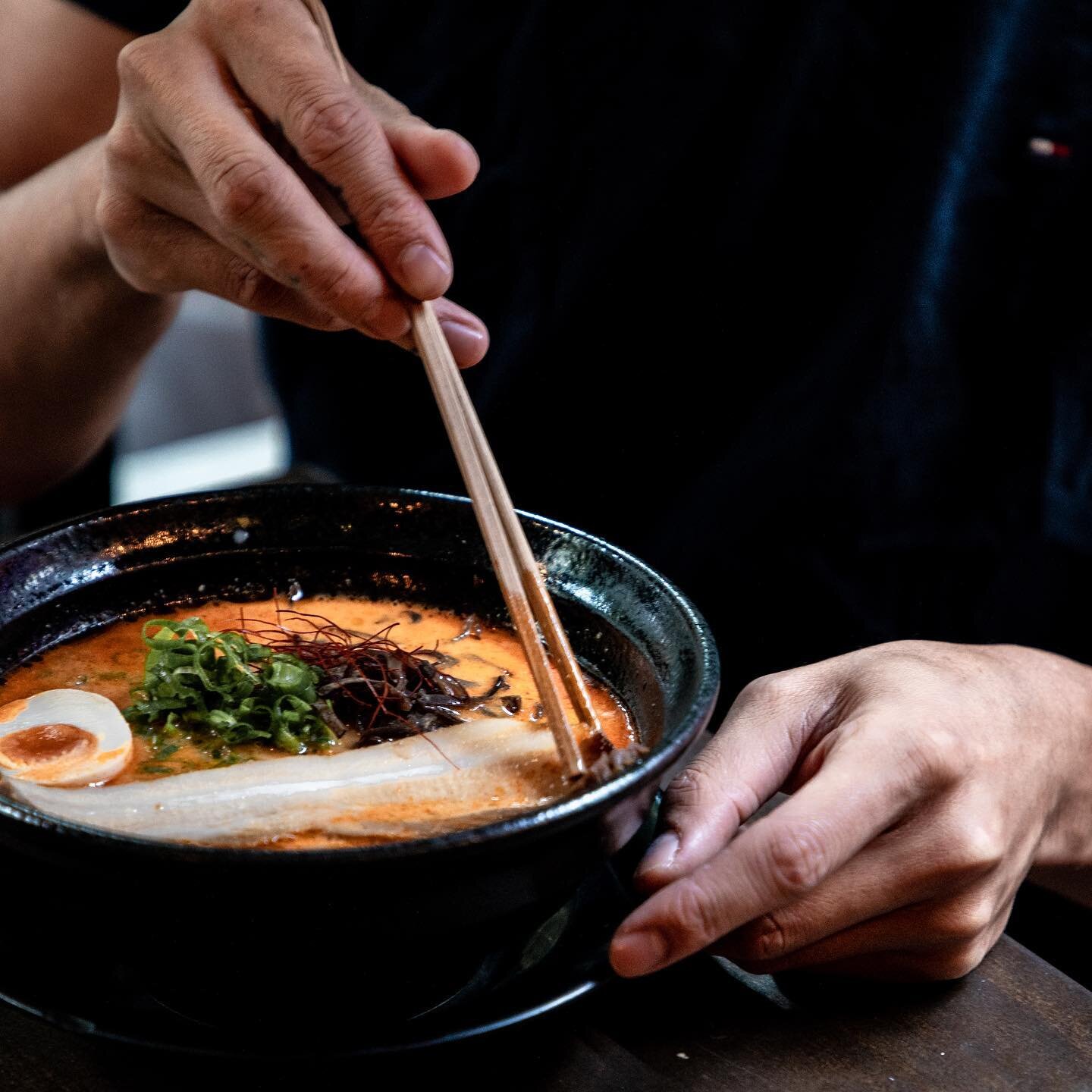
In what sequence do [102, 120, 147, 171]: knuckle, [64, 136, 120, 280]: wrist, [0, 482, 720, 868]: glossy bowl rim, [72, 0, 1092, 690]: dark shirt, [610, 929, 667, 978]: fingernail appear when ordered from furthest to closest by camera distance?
1. [72, 0, 1092, 690]: dark shirt
2. [64, 136, 120, 280]: wrist
3. [102, 120, 147, 171]: knuckle
4. [610, 929, 667, 978]: fingernail
5. [0, 482, 720, 868]: glossy bowl rim

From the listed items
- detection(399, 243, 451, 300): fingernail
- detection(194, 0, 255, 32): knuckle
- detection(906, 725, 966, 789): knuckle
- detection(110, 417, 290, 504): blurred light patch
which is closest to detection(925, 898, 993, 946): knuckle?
detection(906, 725, 966, 789): knuckle

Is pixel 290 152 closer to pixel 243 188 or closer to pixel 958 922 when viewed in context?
pixel 243 188

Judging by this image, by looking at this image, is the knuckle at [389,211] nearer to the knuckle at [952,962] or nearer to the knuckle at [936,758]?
the knuckle at [936,758]

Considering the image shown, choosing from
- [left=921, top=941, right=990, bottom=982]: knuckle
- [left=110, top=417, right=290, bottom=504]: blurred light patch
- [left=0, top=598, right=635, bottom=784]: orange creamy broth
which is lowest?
[left=110, top=417, right=290, bottom=504]: blurred light patch

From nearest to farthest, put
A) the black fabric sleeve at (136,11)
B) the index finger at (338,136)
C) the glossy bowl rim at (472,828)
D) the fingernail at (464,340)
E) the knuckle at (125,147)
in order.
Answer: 1. the glossy bowl rim at (472,828)
2. the index finger at (338,136)
3. the knuckle at (125,147)
4. the fingernail at (464,340)
5. the black fabric sleeve at (136,11)

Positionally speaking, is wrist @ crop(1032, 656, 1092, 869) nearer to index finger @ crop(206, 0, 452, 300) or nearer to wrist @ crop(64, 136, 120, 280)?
index finger @ crop(206, 0, 452, 300)

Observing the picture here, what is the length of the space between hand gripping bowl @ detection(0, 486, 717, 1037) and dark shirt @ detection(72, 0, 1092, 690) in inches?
30.3

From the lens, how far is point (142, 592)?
1.54 meters

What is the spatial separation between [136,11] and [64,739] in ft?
5.09

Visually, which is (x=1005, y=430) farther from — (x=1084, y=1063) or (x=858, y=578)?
(x=1084, y=1063)

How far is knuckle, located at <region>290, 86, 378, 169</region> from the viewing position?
1.20 m

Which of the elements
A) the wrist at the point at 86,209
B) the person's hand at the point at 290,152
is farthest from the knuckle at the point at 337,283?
the wrist at the point at 86,209

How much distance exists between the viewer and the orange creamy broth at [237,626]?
1268 millimetres

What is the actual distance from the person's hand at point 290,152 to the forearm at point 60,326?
0.60 m
